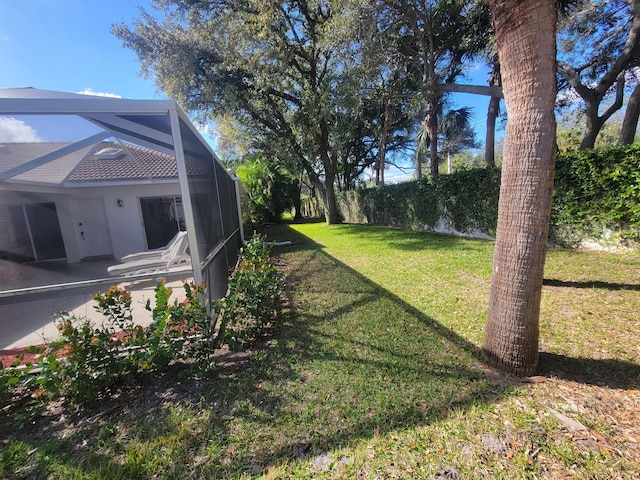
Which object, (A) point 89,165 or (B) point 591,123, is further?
(B) point 591,123

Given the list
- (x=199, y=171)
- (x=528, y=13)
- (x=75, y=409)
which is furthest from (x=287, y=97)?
(x=75, y=409)

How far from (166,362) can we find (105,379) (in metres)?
0.46

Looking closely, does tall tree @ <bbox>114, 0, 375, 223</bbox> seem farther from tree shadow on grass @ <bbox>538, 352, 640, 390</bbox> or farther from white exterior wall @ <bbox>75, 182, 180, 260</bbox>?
tree shadow on grass @ <bbox>538, 352, 640, 390</bbox>

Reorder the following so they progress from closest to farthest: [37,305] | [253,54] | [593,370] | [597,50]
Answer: [593,370]
[37,305]
[597,50]
[253,54]

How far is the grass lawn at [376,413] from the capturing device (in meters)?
1.65

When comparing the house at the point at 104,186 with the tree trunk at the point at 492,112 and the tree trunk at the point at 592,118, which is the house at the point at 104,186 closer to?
the tree trunk at the point at 492,112

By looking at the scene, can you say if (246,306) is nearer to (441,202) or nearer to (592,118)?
(441,202)

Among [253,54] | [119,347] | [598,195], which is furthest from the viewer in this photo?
[253,54]

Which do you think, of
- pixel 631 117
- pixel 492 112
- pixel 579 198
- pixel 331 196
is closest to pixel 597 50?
pixel 492 112

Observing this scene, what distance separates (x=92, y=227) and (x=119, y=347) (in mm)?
7643

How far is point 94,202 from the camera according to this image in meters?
8.39

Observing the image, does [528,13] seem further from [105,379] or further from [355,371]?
[105,379]

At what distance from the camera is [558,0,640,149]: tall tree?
23.9 ft

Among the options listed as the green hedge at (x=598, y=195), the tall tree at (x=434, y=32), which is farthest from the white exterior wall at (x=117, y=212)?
the green hedge at (x=598, y=195)
